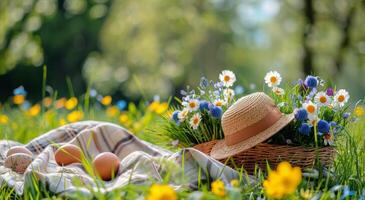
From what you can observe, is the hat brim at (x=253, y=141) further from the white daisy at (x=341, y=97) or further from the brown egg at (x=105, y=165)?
the brown egg at (x=105, y=165)

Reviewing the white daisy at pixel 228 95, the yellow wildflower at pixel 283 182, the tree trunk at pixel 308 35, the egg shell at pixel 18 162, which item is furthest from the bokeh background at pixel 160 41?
the yellow wildflower at pixel 283 182

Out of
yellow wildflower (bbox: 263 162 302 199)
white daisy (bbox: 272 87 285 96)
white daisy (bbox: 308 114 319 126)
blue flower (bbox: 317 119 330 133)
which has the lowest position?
blue flower (bbox: 317 119 330 133)

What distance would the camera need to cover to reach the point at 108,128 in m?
3.15

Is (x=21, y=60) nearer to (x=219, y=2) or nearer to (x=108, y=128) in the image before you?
(x=219, y=2)

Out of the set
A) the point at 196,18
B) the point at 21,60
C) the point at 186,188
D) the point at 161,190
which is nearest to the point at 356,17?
the point at 196,18

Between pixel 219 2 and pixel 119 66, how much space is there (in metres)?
3.46

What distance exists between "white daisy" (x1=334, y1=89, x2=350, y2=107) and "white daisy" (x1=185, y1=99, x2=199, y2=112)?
56cm

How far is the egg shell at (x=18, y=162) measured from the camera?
261 centimetres

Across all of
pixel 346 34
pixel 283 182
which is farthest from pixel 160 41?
pixel 283 182

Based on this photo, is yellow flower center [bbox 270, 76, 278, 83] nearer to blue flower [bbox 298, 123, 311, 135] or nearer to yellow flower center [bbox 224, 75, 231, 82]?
yellow flower center [bbox 224, 75, 231, 82]

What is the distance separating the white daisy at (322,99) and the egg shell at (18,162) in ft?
3.97

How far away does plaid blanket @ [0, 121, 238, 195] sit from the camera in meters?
2.21

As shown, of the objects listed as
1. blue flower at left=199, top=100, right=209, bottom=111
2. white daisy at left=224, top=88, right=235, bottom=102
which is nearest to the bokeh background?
white daisy at left=224, top=88, right=235, bottom=102

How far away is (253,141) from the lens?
2387 millimetres
